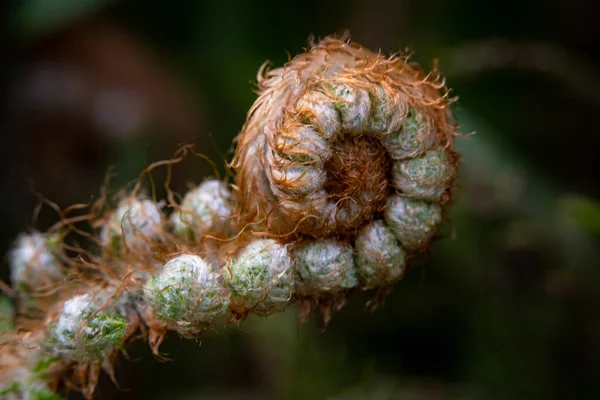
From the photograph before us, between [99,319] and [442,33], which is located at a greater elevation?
[442,33]

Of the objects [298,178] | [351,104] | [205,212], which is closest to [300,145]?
[298,178]

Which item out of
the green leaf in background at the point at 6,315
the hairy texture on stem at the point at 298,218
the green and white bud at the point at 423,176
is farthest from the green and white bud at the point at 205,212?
the green leaf in background at the point at 6,315

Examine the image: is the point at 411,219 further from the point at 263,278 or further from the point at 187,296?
the point at 187,296

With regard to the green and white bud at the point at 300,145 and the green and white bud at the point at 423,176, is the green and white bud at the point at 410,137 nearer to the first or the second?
the green and white bud at the point at 423,176

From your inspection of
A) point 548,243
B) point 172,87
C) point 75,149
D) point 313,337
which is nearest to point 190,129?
point 172,87

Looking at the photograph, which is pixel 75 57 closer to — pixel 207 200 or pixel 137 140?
pixel 137 140

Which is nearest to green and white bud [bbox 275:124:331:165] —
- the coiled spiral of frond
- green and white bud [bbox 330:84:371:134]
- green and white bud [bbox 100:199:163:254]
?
the coiled spiral of frond
